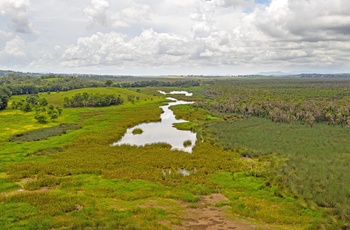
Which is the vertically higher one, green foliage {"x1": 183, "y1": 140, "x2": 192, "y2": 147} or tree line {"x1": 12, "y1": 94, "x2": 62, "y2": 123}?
tree line {"x1": 12, "y1": 94, "x2": 62, "y2": 123}

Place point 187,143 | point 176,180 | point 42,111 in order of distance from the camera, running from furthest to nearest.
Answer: point 42,111 < point 187,143 < point 176,180

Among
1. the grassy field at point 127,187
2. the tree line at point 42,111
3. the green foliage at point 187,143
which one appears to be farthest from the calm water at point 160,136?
the tree line at point 42,111

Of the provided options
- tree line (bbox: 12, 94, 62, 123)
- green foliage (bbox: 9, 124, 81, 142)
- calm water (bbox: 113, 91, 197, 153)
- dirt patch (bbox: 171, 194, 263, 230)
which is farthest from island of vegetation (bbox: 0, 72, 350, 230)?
tree line (bbox: 12, 94, 62, 123)

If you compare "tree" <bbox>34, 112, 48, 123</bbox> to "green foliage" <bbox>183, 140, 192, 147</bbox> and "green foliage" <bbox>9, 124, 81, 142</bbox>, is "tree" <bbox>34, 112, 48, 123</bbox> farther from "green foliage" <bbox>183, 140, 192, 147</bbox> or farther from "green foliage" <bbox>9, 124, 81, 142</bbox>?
"green foliage" <bbox>183, 140, 192, 147</bbox>

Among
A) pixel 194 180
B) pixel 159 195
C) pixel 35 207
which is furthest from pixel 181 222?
pixel 35 207

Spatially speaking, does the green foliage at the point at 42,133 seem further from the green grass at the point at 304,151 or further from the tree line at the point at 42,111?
the green grass at the point at 304,151

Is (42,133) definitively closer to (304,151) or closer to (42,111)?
(42,111)

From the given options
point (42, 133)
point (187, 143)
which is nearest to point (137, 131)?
point (187, 143)
